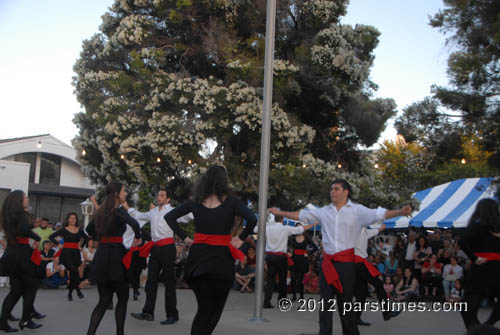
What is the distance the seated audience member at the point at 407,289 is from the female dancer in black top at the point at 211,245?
985 centimetres

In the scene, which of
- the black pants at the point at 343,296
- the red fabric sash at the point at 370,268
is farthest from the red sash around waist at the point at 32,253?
the red fabric sash at the point at 370,268

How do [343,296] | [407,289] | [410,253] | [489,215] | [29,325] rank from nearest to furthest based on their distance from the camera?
[343,296]
[489,215]
[29,325]
[407,289]
[410,253]

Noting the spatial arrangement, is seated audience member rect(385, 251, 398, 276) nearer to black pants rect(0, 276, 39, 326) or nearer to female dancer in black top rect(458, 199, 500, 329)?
female dancer in black top rect(458, 199, 500, 329)

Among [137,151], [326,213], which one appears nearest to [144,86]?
[137,151]

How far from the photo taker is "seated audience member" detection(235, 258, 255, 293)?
1562cm

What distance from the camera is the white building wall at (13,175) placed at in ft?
80.5

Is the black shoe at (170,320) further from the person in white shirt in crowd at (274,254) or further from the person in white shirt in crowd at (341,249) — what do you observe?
the person in white shirt in crowd at (274,254)

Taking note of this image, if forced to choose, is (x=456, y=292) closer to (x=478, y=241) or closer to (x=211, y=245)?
(x=478, y=241)

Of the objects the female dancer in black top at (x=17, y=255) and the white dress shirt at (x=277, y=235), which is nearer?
the female dancer in black top at (x=17, y=255)

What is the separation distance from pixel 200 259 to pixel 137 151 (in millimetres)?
11653

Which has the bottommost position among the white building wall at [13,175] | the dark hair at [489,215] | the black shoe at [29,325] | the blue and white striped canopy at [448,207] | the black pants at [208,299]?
the black shoe at [29,325]

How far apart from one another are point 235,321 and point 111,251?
3.40 meters

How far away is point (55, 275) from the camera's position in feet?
48.2

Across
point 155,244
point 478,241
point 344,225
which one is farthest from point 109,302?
point 478,241
